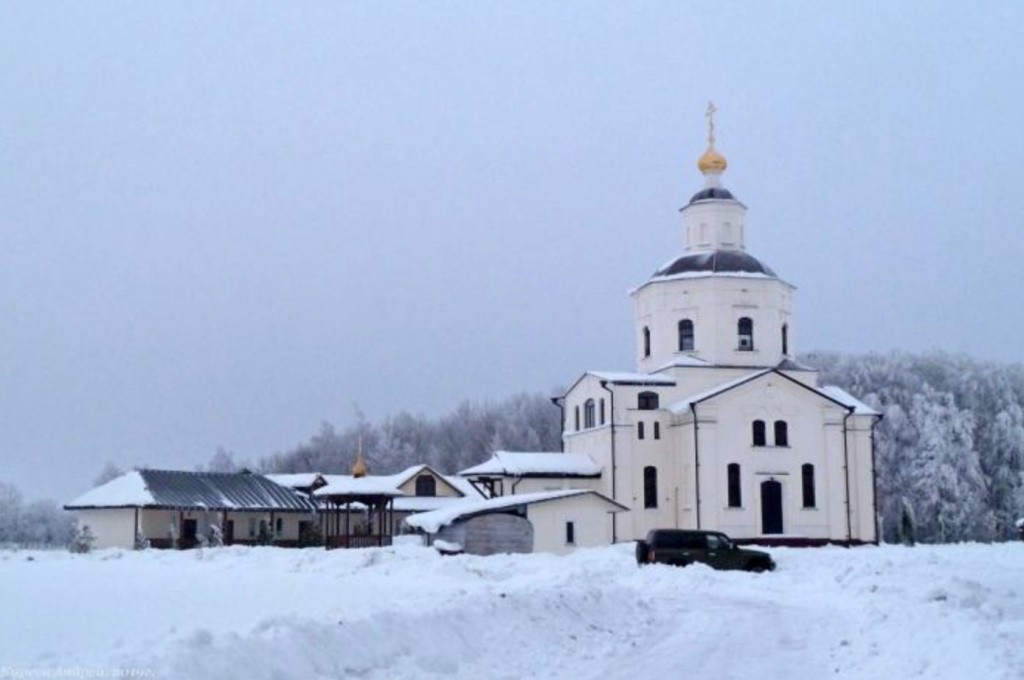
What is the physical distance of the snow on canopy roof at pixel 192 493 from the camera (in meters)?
53.5

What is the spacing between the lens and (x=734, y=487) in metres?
48.3

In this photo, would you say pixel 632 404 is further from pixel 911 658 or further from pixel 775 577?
pixel 911 658

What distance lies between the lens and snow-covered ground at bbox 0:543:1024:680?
1110cm

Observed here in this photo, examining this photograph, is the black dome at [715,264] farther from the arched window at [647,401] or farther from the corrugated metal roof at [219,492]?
the corrugated metal roof at [219,492]

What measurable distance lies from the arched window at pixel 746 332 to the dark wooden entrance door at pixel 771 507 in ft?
22.4

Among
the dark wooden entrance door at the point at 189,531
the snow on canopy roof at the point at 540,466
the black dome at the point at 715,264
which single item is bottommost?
the dark wooden entrance door at the point at 189,531

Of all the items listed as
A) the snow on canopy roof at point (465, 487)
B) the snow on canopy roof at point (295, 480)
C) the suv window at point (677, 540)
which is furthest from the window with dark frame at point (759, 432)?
the snow on canopy roof at point (295, 480)

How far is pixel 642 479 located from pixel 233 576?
93.9ft

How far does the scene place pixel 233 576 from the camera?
923 inches

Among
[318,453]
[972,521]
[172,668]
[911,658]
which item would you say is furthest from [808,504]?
[318,453]

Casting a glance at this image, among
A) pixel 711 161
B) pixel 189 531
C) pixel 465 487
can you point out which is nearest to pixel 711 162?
pixel 711 161

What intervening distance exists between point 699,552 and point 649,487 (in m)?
19.2

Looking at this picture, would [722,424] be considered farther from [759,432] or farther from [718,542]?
[718,542]

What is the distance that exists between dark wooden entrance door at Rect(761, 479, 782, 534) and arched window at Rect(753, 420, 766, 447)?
64.2 inches
